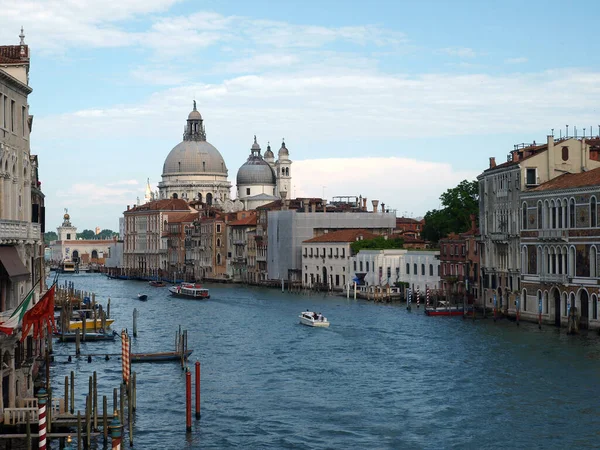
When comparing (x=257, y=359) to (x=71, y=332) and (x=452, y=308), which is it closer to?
(x=71, y=332)

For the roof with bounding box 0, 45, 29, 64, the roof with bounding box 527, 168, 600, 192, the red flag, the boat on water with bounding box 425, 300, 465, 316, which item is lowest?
the boat on water with bounding box 425, 300, 465, 316

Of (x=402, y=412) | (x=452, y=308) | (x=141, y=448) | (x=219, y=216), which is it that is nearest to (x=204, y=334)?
(x=452, y=308)

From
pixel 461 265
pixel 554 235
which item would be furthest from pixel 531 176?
pixel 461 265

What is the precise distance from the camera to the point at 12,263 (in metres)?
20.0

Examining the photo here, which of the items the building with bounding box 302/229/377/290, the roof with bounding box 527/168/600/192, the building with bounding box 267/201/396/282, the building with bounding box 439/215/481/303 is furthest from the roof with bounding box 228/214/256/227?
the roof with bounding box 527/168/600/192

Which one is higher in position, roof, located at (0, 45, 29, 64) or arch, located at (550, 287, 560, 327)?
roof, located at (0, 45, 29, 64)

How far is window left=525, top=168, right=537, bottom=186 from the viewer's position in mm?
44281

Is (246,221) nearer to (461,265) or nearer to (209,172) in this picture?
(209,172)

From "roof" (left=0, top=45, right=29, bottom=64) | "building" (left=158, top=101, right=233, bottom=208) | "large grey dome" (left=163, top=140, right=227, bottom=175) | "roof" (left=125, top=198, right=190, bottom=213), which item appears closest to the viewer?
"roof" (left=0, top=45, right=29, bottom=64)

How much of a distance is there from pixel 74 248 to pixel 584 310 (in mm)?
130332

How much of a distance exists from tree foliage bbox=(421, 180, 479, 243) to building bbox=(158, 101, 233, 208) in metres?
61.5

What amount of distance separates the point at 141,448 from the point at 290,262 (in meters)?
59.4

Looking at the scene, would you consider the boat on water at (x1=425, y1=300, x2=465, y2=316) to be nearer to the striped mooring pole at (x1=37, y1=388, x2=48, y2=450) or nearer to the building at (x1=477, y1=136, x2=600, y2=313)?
the building at (x1=477, y1=136, x2=600, y2=313)

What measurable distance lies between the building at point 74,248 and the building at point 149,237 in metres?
34.9
